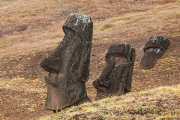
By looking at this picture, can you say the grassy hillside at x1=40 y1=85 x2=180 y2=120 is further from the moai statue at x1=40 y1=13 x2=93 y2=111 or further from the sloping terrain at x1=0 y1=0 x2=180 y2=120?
the sloping terrain at x1=0 y1=0 x2=180 y2=120

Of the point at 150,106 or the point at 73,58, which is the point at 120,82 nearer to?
the point at 73,58

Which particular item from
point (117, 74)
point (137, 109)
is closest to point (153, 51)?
point (117, 74)

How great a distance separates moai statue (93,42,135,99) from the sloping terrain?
3162mm

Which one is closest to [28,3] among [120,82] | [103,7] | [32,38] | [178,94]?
[103,7]

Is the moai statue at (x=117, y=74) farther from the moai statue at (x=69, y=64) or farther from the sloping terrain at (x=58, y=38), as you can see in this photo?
the sloping terrain at (x=58, y=38)

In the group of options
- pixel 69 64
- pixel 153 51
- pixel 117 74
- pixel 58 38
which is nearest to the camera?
pixel 69 64

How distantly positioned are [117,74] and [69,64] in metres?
2.69

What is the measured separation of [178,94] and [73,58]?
3.71m

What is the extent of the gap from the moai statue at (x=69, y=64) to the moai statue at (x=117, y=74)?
1.85m

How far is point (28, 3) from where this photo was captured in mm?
50719

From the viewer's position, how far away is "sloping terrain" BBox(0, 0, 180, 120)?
61.2ft

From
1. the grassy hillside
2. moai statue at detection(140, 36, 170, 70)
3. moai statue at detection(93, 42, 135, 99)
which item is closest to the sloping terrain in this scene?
moai statue at detection(140, 36, 170, 70)

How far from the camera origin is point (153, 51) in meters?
22.6

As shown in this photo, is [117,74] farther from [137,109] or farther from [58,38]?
[58,38]
